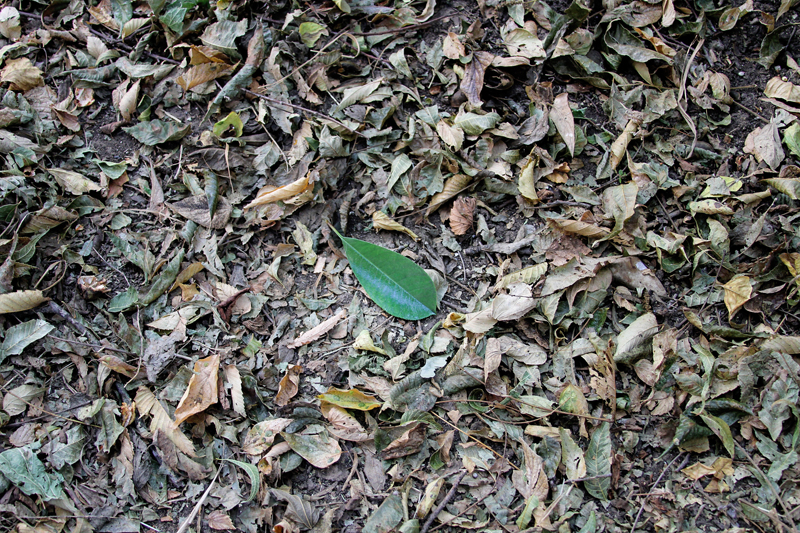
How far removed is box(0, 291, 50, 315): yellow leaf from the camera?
1780 mm

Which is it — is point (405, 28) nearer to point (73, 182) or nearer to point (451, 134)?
point (451, 134)

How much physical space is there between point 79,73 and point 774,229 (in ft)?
9.10

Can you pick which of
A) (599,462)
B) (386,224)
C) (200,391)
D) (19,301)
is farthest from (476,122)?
(19,301)

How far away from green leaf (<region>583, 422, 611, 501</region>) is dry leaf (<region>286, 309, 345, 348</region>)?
0.95 metres

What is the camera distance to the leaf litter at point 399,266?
63.9 inches

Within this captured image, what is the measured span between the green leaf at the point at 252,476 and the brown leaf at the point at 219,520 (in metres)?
0.08

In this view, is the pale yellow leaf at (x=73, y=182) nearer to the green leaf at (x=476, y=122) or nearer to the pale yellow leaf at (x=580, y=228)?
the green leaf at (x=476, y=122)

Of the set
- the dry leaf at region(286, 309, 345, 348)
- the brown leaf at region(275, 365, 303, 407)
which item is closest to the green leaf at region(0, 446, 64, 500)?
the brown leaf at region(275, 365, 303, 407)

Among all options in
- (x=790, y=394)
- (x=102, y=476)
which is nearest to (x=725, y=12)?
(x=790, y=394)

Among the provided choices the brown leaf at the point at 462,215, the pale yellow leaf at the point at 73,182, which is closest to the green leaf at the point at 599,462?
the brown leaf at the point at 462,215

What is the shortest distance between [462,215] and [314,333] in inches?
27.6

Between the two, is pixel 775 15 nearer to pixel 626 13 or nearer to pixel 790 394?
pixel 626 13

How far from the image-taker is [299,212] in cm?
203

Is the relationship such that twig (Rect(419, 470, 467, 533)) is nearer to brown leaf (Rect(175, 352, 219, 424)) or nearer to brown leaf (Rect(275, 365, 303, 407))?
brown leaf (Rect(275, 365, 303, 407))
